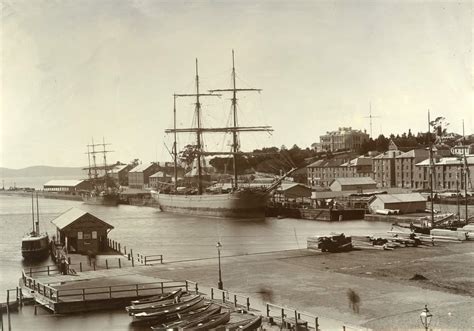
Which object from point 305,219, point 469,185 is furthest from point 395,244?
point 469,185

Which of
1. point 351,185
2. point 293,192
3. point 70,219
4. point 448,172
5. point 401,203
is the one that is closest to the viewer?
point 70,219

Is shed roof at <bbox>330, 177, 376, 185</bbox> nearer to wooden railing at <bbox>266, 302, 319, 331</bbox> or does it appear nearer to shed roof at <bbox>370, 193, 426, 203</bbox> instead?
shed roof at <bbox>370, 193, 426, 203</bbox>

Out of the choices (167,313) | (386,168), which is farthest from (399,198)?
(167,313)

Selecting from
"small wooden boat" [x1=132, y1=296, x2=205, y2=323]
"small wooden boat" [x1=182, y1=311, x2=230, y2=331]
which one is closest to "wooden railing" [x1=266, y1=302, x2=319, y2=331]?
"small wooden boat" [x1=182, y1=311, x2=230, y2=331]

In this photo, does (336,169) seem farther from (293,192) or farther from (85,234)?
(85,234)

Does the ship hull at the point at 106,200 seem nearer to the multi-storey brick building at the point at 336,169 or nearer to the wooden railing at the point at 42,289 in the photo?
the multi-storey brick building at the point at 336,169

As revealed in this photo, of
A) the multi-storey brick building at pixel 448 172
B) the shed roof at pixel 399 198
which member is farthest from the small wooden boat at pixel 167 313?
the multi-storey brick building at pixel 448 172
